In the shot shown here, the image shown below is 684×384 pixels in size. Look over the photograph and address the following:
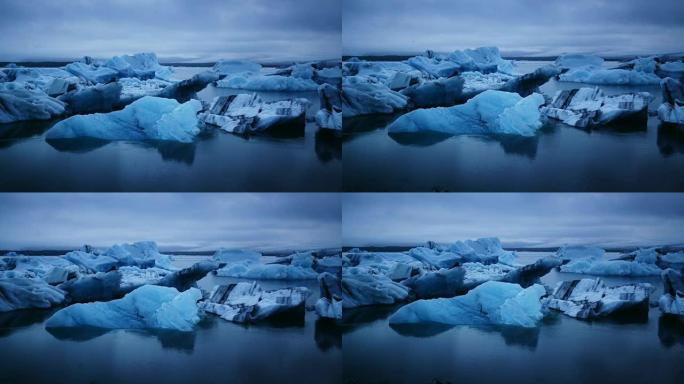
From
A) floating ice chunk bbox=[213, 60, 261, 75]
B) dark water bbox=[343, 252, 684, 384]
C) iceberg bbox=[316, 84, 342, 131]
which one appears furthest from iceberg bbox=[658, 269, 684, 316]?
floating ice chunk bbox=[213, 60, 261, 75]

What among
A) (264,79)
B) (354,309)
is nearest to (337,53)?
(264,79)

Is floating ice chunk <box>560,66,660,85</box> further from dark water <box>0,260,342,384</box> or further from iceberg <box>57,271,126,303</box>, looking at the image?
iceberg <box>57,271,126,303</box>

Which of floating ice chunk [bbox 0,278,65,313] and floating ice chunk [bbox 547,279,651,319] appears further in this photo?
floating ice chunk [bbox 0,278,65,313]

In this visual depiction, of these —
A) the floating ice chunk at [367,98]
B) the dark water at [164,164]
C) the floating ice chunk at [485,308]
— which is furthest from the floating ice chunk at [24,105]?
the floating ice chunk at [485,308]

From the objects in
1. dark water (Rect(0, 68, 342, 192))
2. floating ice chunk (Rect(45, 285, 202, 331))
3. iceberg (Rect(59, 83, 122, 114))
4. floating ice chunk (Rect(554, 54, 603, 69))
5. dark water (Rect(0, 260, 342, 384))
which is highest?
floating ice chunk (Rect(554, 54, 603, 69))

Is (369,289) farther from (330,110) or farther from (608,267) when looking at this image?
(608,267)

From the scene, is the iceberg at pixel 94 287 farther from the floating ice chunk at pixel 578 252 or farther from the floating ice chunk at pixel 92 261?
the floating ice chunk at pixel 578 252
